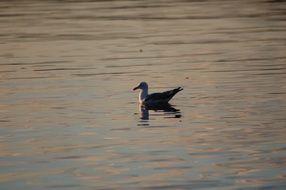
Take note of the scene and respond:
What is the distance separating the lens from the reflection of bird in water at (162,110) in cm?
2207

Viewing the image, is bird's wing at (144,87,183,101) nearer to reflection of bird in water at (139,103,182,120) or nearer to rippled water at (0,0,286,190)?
reflection of bird in water at (139,103,182,120)

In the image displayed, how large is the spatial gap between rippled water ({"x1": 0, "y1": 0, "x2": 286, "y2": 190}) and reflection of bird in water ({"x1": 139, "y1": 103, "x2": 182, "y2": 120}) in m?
0.11

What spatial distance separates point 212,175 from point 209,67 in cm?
1469

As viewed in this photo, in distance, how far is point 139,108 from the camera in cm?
2377

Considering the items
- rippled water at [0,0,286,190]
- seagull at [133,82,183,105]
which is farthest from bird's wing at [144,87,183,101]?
rippled water at [0,0,286,190]

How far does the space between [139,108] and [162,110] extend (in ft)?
2.34

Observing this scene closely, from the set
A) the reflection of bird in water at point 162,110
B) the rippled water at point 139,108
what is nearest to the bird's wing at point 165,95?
the reflection of bird in water at point 162,110

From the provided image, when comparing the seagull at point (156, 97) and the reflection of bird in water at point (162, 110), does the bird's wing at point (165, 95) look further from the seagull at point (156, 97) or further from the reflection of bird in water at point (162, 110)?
the reflection of bird in water at point (162, 110)

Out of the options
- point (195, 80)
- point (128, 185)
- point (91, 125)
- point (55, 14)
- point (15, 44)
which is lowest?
point (128, 185)

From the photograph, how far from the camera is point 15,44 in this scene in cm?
3838

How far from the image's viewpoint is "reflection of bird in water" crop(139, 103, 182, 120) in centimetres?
2207

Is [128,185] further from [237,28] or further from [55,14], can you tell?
[55,14]

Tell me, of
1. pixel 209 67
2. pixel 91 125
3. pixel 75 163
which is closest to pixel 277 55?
pixel 209 67

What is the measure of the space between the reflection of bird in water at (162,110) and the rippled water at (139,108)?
0.11 m
